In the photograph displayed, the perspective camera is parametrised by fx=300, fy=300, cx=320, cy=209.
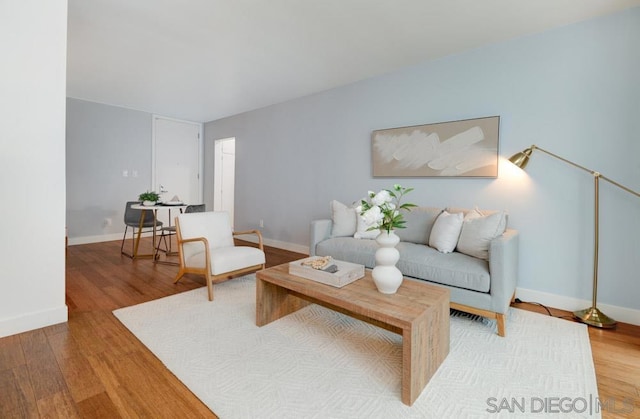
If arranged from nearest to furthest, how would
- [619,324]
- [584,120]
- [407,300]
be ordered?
1. [407,300]
2. [619,324]
3. [584,120]

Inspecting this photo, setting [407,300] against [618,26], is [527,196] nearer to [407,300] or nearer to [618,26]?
[618,26]

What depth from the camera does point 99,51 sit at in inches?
124

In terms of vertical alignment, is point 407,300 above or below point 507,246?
below

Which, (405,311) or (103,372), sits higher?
(405,311)

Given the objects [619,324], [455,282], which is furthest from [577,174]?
[455,282]

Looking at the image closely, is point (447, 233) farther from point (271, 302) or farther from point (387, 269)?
point (271, 302)

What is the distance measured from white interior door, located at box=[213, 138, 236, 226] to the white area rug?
4270mm

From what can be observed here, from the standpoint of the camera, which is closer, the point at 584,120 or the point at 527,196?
the point at 584,120

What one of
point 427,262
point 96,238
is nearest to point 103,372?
point 427,262

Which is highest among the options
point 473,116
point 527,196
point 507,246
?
point 473,116

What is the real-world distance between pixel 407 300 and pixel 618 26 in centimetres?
279

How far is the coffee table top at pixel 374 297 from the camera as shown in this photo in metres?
1.52

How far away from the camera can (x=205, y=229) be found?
311cm

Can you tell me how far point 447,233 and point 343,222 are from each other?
1125mm
